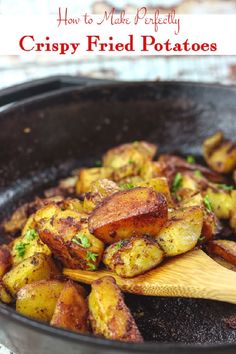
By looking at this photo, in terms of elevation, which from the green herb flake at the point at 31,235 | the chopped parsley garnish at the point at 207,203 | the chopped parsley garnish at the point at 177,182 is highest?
the chopped parsley garnish at the point at 177,182

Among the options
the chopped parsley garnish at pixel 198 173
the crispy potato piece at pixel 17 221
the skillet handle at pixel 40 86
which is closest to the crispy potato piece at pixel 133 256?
the crispy potato piece at pixel 17 221

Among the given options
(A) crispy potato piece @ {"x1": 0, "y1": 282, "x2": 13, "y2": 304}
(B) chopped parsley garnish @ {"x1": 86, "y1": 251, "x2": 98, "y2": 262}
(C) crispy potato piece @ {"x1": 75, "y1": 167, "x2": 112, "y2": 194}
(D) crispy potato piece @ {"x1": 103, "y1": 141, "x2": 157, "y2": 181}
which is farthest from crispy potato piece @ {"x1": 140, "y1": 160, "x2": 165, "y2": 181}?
(A) crispy potato piece @ {"x1": 0, "y1": 282, "x2": 13, "y2": 304}

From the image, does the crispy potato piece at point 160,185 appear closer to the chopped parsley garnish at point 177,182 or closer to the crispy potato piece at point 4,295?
the chopped parsley garnish at point 177,182

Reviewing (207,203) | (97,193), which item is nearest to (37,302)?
(97,193)

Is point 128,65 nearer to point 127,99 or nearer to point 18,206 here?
point 127,99

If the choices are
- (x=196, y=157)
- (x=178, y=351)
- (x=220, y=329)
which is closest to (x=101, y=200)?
(x=220, y=329)

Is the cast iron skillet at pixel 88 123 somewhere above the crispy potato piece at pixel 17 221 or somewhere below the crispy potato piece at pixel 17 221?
above

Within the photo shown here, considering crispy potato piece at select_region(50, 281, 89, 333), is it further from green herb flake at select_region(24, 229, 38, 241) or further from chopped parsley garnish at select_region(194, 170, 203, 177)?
chopped parsley garnish at select_region(194, 170, 203, 177)
